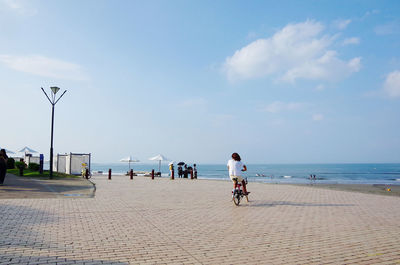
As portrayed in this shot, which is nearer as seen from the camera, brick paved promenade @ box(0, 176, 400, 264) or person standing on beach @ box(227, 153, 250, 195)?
brick paved promenade @ box(0, 176, 400, 264)

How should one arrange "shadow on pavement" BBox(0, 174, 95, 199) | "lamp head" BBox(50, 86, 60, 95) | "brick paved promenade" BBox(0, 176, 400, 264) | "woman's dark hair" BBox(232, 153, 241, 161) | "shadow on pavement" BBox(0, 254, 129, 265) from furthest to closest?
"lamp head" BBox(50, 86, 60, 95)
"shadow on pavement" BBox(0, 174, 95, 199)
"woman's dark hair" BBox(232, 153, 241, 161)
"brick paved promenade" BBox(0, 176, 400, 264)
"shadow on pavement" BBox(0, 254, 129, 265)

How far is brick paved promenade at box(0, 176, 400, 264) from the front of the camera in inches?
195

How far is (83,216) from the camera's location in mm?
8430

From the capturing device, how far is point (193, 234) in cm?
660

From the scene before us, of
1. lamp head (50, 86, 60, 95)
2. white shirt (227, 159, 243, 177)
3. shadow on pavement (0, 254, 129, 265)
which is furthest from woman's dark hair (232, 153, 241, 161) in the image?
lamp head (50, 86, 60, 95)

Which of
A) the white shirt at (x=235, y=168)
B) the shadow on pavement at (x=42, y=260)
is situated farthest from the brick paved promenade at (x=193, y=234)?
the white shirt at (x=235, y=168)

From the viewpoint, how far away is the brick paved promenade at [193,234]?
495cm

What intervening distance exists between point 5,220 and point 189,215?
4.44 m

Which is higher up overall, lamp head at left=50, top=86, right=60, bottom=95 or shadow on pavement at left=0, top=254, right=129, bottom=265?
lamp head at left=50, top=86, right=60, bottom=95

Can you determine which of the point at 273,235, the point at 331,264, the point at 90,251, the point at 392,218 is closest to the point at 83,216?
the point at 90,251

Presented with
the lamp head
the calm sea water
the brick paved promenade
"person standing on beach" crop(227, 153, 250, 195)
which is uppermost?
the lamp head

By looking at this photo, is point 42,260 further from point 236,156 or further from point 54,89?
point 54,89

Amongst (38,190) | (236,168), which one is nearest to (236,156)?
(236,168)

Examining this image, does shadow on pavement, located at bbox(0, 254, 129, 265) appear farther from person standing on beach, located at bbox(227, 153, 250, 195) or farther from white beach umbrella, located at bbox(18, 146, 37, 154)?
white beach umbrella, located at bbox(18, 146, 37, 154)
